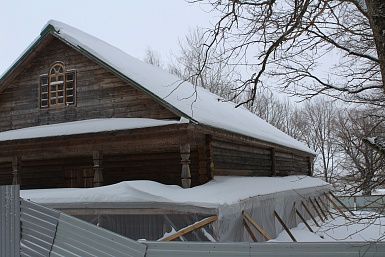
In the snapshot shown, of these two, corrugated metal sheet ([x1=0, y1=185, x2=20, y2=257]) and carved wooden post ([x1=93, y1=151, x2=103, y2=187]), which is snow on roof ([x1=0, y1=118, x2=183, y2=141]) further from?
corrugated metal sheet ([x1=0, y1=185, x2=20, y2=257])

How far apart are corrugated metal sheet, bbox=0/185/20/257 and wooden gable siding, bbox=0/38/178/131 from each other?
514cm

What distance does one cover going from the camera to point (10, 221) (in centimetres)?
638

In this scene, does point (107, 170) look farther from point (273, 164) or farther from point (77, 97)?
point (273, 164)

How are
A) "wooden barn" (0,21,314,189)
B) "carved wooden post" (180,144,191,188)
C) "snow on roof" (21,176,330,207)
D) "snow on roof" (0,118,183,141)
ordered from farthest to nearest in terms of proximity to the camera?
1. "wooden barn" (0,21,314,189)
2. "snow on roof" (0,118,183,141)
3. "carved wooden post" (180,144,191,188)
4. "snow on roof" (21,176,330,207)

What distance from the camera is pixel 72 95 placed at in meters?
12.8

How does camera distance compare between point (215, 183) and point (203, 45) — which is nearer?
point (203, 45)

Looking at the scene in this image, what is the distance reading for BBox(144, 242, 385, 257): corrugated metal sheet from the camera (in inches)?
190

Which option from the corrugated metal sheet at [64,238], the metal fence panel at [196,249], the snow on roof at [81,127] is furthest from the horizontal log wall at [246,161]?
the metal fence panel at [196,249]

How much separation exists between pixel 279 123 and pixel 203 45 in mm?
42251

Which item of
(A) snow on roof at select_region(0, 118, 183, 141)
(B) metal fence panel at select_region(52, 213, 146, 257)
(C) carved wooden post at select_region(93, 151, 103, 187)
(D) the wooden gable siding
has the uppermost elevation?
(D) the wooden gable siding

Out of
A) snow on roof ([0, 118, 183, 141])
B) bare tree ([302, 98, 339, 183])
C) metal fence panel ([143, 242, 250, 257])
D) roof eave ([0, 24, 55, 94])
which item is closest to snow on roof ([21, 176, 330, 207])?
snow on roof ([0, 118, 183, 141])

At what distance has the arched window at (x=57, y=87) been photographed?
42.4 ft

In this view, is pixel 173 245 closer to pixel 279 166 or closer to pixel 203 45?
pixel 203 45

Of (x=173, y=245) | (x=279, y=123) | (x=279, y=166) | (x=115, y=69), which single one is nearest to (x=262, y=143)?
(x=279, y=166)
